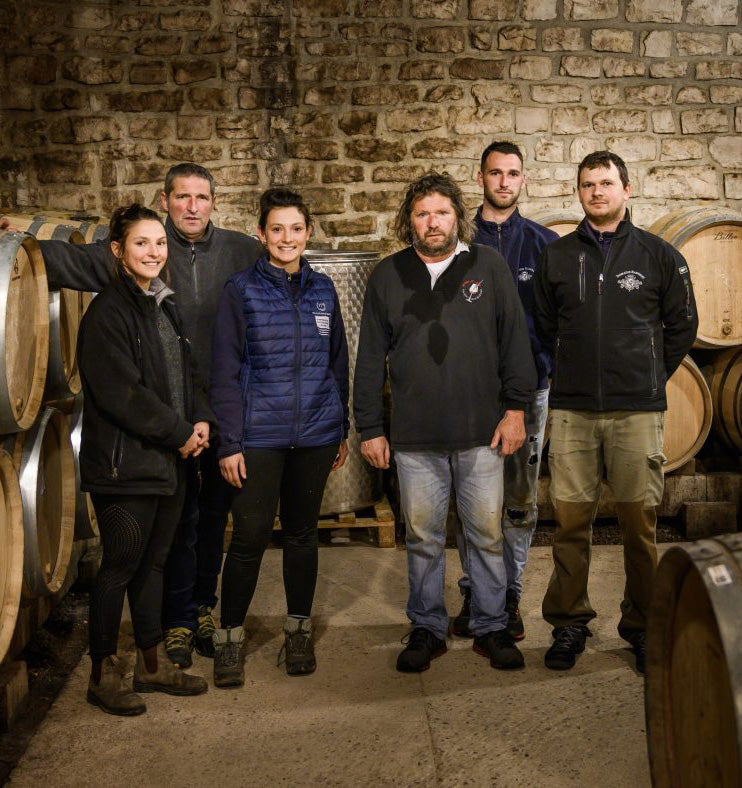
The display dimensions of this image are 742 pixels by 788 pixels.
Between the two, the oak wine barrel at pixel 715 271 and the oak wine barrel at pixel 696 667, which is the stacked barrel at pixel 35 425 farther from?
the oak wine barrel at pixel 715 271

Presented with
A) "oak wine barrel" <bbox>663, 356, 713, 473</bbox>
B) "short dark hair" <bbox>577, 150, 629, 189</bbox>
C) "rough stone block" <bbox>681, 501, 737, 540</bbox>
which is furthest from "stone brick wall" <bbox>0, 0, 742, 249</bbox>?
"short dark hair" <bbox>577, 150, 629, 189</bbox>

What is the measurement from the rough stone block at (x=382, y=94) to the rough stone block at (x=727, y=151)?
1714mm

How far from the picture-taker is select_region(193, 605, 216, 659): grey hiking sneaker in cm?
332

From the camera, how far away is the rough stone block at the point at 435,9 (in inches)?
200

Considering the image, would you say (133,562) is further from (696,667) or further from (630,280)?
(630,280)

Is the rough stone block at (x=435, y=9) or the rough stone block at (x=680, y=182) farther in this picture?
the rough stone block at (x=680, y=182)

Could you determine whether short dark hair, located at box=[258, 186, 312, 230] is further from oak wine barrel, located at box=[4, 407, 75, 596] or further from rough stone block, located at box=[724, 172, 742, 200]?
rough stone block, located at box=[724, 172, 742, 200]

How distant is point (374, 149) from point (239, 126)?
76 cm

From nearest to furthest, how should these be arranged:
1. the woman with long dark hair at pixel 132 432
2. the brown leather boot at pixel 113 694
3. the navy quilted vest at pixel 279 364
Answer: the woman with long dark hair at pixel 132 432 < the brown leather boot at pixel 113 694 < the navy quilted vest at pixel 279 364

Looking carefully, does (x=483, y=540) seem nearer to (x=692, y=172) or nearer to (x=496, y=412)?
(x=496, y=412)

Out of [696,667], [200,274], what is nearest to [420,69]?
[200,274]

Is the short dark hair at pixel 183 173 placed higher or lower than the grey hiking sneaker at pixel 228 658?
higher

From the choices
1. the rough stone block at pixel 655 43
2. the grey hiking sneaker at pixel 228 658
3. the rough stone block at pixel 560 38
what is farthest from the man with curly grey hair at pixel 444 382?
the rough stone block at pixel 655 43

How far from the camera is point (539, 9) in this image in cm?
512
